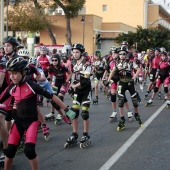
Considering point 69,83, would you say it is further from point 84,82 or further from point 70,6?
point 70,6

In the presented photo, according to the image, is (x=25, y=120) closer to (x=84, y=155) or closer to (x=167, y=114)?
(x=84, y=155)

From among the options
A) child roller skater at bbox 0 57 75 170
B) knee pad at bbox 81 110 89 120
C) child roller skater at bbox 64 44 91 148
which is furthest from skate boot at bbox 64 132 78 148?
child roller skater at bbox 0 57 75 170

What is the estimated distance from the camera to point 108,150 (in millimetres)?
7441

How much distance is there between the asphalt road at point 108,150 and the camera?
21.1ft

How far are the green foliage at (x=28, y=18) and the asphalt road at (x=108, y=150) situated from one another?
Answer: 31.1 meters

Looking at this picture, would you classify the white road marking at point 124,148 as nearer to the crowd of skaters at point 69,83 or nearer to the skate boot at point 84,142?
the crowd of skaters at point 69,83

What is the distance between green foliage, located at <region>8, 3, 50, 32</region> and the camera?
40438 mm

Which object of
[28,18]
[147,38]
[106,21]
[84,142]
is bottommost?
[84,142]

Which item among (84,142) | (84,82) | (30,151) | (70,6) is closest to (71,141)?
(84,142)

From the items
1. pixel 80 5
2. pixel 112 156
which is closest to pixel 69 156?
pixel 112 156

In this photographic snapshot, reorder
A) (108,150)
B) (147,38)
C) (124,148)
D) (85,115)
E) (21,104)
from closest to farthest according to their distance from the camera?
(21,104), (108,150), (124,148), (85,115), (147,38)

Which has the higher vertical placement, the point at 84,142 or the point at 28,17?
the point at 28,17

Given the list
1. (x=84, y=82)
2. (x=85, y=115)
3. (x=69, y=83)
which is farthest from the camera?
(x=69, y=83)

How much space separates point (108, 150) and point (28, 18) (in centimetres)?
3447
